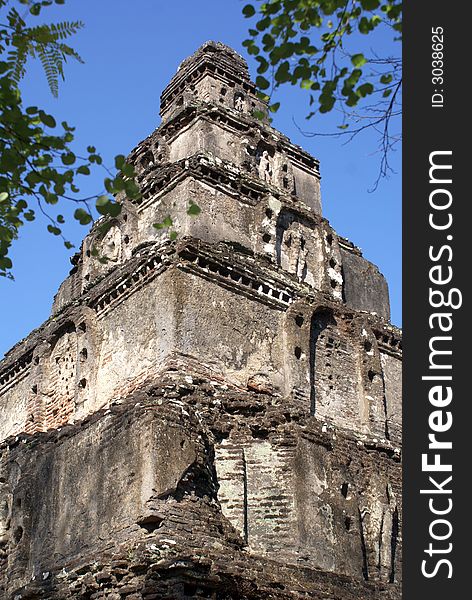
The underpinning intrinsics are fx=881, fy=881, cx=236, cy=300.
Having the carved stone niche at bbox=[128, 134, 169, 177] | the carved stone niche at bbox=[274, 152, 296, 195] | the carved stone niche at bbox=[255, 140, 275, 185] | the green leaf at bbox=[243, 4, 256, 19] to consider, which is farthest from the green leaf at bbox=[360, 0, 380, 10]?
the carved stone niche at bbox=[274, 152, 296, 195]

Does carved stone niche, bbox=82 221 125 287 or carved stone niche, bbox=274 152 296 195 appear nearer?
carved stone niche, bbox=82 221 125 287

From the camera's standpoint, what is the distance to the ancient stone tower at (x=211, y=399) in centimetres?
1335

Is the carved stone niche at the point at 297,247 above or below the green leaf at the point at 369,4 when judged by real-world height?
above

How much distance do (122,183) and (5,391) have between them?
1427cm

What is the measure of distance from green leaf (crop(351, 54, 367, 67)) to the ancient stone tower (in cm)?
684

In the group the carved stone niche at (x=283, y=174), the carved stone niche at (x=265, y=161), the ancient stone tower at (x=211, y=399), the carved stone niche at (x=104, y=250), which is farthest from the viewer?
the carved stone niche at (x=283, y=174)

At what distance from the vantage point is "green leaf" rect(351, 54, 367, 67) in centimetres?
894

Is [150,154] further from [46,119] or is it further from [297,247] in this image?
[46,119]

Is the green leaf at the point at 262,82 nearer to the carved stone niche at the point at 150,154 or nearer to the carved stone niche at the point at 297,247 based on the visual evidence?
the carved stone niche at the point at 297,247

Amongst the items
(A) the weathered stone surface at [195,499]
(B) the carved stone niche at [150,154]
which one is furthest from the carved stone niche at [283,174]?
(A) the weathered stone surface at [195,499]

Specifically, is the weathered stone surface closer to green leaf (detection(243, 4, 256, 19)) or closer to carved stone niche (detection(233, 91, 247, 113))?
green leaf (detection(243, 4, 256, 19))

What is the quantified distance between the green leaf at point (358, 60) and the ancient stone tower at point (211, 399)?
6.84 metres

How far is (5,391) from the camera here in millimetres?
21844

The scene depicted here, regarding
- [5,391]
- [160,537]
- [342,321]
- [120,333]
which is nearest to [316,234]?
[342,321]
